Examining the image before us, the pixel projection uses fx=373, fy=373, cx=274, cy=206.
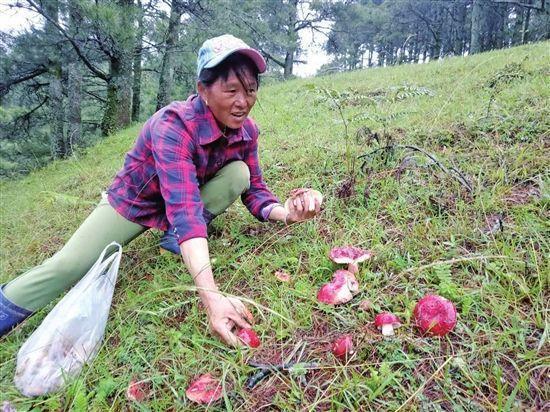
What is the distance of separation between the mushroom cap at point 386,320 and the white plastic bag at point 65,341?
1116mm

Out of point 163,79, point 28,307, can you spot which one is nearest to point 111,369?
point 28,307

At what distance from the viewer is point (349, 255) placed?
176 centimetres

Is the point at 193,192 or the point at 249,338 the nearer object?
the point at 249,338

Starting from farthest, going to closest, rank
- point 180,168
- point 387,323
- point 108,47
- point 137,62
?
point 137,62
point 108,47
point 180,168
point 387,323

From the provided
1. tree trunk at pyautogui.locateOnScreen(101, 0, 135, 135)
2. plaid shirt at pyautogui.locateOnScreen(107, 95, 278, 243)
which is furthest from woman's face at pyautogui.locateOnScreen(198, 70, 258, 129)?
tree trunk at pyautogui.locateOnScreen(101, 0, 135, 135)

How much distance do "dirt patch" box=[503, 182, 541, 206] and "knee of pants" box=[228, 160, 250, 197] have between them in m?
1.46

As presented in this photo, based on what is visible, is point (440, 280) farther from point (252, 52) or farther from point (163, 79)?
point (163, 79)

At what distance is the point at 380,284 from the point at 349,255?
189 mm

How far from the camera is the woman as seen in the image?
65.0 inches

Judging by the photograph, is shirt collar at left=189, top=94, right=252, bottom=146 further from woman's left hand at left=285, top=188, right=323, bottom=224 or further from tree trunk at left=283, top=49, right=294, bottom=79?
tree trunk at left=283, top=49, right=294, bottom=79

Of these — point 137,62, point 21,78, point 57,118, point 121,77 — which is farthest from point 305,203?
point 137,62

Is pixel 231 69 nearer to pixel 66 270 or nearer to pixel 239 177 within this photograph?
pixel 239 177

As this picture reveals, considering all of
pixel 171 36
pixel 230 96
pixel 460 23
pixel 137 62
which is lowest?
pixel 230 96

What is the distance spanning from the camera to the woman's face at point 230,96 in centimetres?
178
